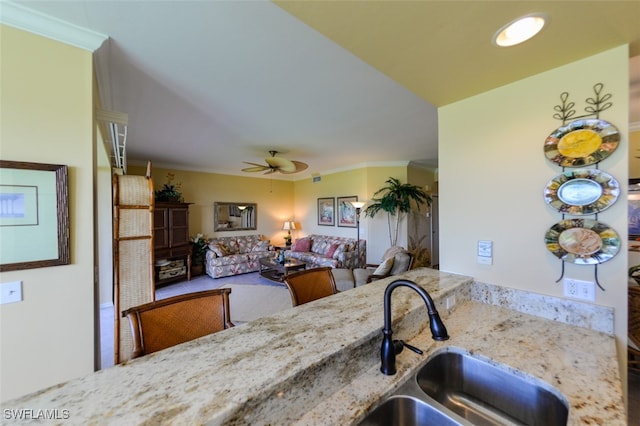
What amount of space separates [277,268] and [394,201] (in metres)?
2.69

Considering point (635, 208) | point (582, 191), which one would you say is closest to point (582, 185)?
point (582, 191)

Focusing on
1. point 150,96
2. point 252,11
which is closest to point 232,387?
point 252,11

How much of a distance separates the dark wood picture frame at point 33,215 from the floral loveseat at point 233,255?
13.1ft

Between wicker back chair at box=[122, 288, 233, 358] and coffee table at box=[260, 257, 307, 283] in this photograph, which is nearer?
wicker back chair at box=[122, 288, 233, 358]

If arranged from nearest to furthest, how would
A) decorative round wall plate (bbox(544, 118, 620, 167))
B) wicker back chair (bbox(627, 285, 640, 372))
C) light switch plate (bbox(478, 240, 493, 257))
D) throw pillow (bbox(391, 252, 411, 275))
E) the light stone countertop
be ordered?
the light stone countertop < decorative round wall plate (bbox(544, 118, 620, 167)) < light switch plate (bbox(478, 240, 493, 257)) < wicker back chair (bbox(627, 285, 640, 372)) < throw pillow (bbox(391, 252, 411, 275))

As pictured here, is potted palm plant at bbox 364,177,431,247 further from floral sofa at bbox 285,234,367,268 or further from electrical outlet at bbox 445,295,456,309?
electrical outlet at bbox 445,295,456,309

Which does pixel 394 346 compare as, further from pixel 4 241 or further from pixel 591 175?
pixel 4 241

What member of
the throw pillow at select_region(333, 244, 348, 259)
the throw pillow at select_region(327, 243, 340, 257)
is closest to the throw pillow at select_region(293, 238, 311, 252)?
the throw pillow at select_region(327, 243, 340, 257)

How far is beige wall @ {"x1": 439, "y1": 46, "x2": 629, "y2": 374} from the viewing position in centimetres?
120

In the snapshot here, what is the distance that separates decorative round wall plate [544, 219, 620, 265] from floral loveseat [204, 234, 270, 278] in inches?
203

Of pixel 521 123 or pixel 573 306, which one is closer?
pixel 573 306

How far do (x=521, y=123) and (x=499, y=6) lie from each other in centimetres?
78

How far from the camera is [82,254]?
1.48 m

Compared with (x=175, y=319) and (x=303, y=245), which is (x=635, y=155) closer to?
(x=175, y=319)
